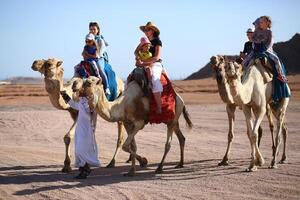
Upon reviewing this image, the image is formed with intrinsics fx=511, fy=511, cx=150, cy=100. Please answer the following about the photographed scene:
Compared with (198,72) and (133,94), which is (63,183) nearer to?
(133,94)

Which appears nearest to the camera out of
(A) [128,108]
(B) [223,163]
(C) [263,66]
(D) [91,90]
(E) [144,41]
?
(D) [91,90]

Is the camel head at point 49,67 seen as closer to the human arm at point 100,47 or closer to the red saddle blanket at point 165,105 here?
the human arm at point 100,47

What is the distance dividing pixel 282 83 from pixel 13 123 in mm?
13752

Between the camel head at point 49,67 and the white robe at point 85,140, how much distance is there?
1.07 m

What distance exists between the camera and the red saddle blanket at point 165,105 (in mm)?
10205

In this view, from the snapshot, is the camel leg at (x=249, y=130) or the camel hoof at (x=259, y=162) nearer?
the camel leg at (x=249, y=130)

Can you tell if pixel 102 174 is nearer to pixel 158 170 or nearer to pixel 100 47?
pixel 158 170

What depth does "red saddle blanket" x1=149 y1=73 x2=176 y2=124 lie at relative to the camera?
1021 cm

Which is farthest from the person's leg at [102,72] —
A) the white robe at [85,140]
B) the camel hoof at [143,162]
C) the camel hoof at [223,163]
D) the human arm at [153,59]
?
the camel hoof at [223,163]

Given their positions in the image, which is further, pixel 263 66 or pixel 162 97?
pixel 263 66

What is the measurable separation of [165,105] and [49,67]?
2540 mm

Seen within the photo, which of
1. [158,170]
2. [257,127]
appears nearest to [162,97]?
[158,170]

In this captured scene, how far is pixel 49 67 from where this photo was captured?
34.8 ft

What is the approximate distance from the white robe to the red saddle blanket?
A: 4.06 feet
